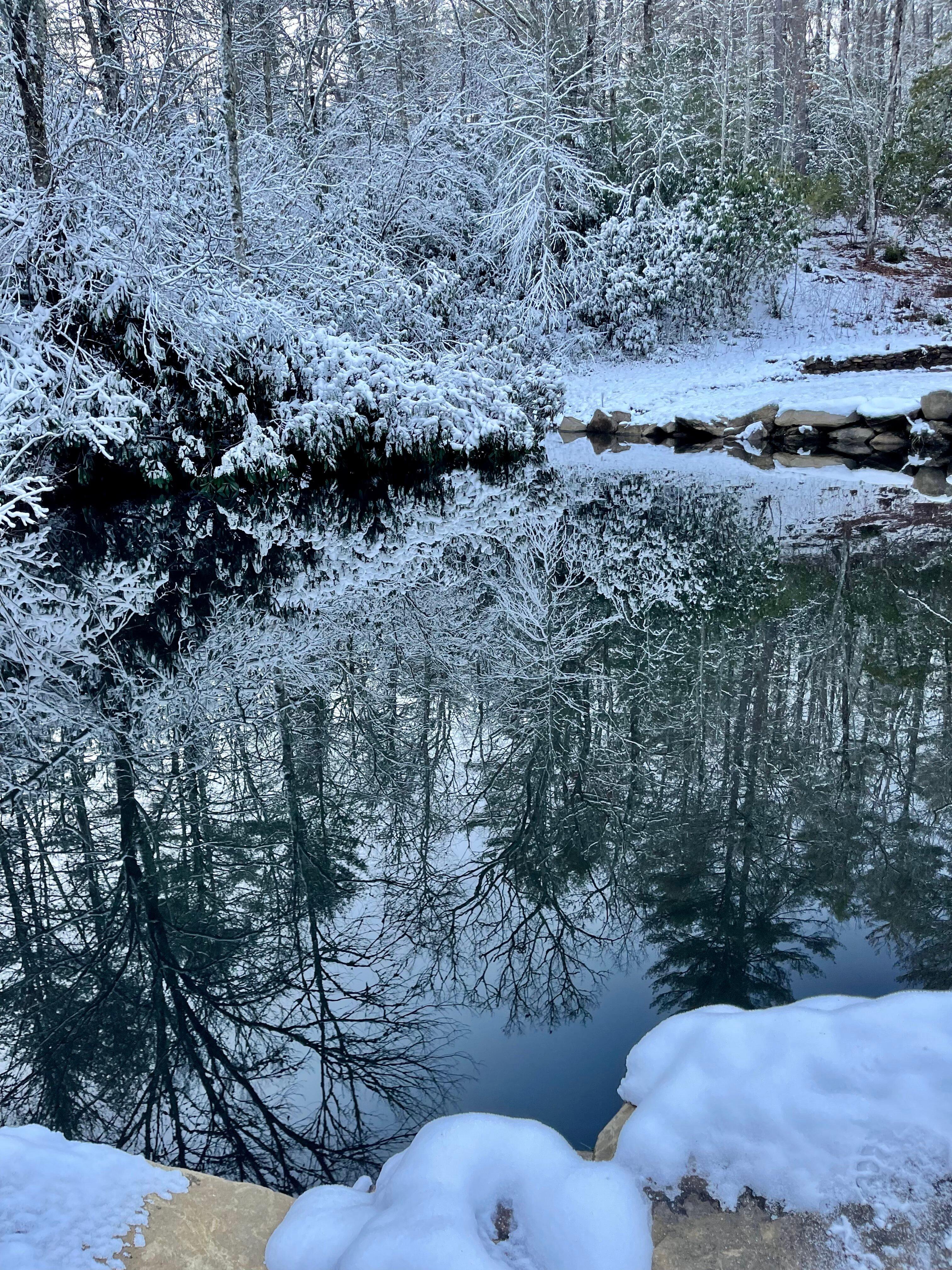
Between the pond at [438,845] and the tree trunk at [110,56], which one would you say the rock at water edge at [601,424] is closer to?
the tree trunk at [110,56]

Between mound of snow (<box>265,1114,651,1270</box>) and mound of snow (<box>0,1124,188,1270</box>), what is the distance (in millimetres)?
298

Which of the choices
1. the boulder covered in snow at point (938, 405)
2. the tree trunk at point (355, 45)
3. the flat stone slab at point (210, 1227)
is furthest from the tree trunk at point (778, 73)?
the flat stone slab at point (210, 1227)

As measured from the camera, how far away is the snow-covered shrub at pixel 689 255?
1883 centimetres

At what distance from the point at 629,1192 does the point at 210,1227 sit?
2.67 feet

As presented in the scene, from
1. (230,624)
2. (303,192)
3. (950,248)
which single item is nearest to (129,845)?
(230,624)

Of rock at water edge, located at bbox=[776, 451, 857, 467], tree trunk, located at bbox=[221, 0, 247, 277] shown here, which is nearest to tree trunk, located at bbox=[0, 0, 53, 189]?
tree trunk, located at bbox=[221, 0, 247, 277]

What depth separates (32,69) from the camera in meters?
9.84

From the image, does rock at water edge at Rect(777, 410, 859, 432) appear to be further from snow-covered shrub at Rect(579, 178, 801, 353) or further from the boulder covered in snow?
snow-covered shrub at Rect(579, 178, 801, 353)

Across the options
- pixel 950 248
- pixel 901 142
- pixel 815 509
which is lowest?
pixel 815 509

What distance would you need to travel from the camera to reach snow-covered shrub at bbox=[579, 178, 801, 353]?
18.8 meters

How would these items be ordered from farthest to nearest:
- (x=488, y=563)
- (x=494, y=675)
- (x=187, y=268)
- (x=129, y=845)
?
1. (x=187, y=268)
2. (x=488, y=563)
3. (x=494, y=675)
4. (x=129, y=845)

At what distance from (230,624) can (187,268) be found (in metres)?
5.52

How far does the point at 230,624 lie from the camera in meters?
6.47

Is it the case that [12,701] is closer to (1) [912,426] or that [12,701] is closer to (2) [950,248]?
(1) [912,426]
